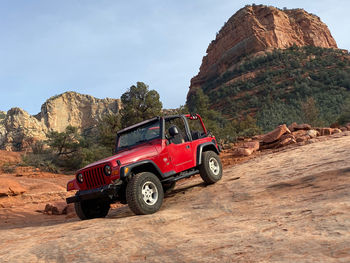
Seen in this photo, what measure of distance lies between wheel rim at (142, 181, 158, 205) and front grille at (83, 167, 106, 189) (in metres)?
0.75

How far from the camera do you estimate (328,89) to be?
139 feet

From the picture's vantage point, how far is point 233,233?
3012mm

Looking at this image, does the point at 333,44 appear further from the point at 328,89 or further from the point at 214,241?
the point at 214,241

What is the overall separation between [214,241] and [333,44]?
92227mm

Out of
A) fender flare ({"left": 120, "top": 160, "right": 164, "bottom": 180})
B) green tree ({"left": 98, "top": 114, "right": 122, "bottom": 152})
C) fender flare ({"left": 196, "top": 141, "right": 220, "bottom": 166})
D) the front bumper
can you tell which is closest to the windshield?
fender flare ({"left": 120, "top": 160, "right": 164, "bottom": 180})

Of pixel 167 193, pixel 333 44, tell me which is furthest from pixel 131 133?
pixel 333 44

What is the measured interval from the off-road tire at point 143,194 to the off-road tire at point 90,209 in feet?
4.53

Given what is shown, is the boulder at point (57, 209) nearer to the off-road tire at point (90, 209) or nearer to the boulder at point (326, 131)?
the off-road tire at point (90, 209)

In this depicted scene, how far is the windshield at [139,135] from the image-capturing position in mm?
5956

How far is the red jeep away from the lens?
4715 millimetres

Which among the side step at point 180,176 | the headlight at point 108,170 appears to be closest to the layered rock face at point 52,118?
the side step at point 180,176

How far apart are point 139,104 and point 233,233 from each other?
2274 cm

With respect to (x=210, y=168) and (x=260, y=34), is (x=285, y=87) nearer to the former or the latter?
(x=260, y=34)

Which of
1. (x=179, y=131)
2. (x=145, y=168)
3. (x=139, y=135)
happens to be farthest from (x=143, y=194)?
(x=179, y=131)
